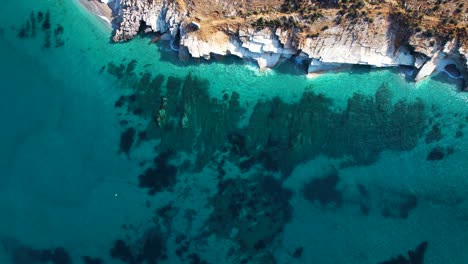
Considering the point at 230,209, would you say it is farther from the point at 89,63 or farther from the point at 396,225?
the point at 89,63

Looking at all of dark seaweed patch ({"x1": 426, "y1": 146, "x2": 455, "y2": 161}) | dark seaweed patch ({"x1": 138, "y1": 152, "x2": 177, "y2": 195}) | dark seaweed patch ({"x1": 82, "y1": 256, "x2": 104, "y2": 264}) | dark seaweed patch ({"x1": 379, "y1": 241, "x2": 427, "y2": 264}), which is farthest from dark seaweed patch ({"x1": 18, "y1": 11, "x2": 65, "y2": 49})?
dark seaweed patch ({"x1": 379, "y1": 241, "x2": 427, "y2": 264})

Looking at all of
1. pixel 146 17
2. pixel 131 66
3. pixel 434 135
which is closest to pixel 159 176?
pixel 131 66

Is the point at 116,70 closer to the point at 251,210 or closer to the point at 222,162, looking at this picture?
the point at 222,162

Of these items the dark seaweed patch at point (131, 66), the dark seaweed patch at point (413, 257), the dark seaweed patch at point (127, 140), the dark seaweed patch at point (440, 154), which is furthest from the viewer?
the dark seaweed patch at point (131, 66)

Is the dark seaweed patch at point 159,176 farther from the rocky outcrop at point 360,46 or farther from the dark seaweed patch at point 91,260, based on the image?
the rocky outcrop at point 360,46

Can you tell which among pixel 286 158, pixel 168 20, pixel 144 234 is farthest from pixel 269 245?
pixel 168 20

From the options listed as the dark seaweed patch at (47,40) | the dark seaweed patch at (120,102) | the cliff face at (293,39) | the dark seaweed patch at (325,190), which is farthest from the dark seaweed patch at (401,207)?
the dark seaweed patch at (47,40)

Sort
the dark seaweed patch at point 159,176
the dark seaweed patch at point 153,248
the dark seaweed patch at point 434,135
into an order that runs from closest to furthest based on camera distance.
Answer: the dark seaweed patch at point 153,248 < the dark seaweed patch at point 434,135 < the dark seaweed patch at point 159,176
